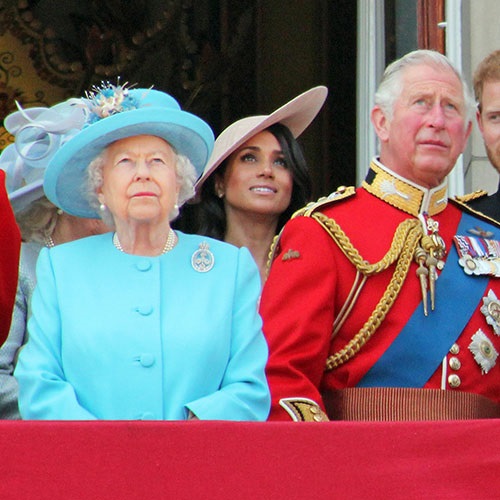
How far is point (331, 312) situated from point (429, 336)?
0.79 ft

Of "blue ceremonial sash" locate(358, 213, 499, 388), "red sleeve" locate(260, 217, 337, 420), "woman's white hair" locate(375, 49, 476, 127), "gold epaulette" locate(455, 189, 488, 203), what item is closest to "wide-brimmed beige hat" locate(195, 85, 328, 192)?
"woman's white hair" locate(375, 49, 476, 127)

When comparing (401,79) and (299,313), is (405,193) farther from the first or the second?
(299,313)

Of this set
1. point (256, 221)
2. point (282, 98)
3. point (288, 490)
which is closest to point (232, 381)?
point (288, 490)

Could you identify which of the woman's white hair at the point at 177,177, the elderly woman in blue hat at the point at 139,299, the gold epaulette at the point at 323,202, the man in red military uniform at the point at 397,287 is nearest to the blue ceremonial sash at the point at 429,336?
the man in red military uniform at the point at 397,287

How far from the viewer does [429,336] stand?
3973mm

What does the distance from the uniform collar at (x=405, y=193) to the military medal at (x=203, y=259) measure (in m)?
0.78

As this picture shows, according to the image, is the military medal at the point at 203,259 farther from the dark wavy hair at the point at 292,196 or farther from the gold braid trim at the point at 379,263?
the dark wavy hair at the point at 292,196

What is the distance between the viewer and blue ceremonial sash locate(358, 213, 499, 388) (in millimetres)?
3930

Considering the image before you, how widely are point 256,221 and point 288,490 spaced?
70.9 inches

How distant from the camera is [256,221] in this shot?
181 inches

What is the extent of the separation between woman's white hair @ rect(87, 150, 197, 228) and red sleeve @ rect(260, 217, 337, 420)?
44cm

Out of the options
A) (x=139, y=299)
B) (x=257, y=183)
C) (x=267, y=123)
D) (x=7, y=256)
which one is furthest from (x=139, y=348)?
(x=267, y=123)

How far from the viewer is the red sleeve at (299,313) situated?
379 cm

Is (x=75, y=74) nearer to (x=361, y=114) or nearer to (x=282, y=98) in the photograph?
(x=282, y=98)
